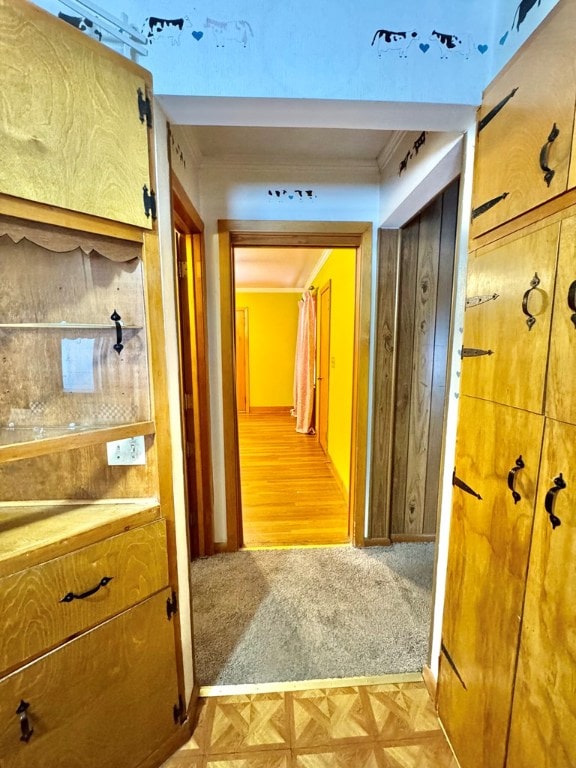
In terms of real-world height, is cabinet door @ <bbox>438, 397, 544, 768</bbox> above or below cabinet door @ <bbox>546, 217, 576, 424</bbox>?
below

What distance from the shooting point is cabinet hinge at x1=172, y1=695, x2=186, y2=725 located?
3.68 ft

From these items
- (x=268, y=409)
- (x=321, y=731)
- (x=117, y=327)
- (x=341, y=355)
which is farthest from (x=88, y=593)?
(x=268, y=409)

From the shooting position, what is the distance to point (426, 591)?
1.86 metres

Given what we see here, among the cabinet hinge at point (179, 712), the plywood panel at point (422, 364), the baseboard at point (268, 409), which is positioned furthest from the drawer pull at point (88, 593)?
the baseboard at point (268, 409)

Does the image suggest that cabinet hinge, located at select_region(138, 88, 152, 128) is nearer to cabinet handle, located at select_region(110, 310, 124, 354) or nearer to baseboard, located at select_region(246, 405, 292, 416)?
cabinet handle, located at select_region(110, 310, 124, 354)

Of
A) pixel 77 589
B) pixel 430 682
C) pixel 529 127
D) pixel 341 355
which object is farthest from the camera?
pixel 341 355

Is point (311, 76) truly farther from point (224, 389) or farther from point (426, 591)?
point (426, 591)

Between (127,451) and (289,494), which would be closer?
(127,451)

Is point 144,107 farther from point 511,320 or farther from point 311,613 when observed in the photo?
point 311,613

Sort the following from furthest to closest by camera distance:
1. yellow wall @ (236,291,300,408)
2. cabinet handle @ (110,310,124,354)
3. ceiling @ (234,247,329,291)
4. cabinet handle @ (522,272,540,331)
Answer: yellow wall @ (236,291,300,408) → ceiling @ (234,247,329,291) → cabinet handle @ (110,310,124,354) → cabinet handle @ (522,272,540,331)

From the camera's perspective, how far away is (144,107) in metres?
0.91

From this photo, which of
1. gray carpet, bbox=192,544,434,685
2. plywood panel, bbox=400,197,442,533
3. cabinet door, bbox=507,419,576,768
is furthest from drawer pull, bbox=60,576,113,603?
plywood panel, bbox=400,197,442,533

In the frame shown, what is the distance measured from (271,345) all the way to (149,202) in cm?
532

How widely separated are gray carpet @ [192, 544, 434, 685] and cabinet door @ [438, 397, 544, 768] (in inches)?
16.2
